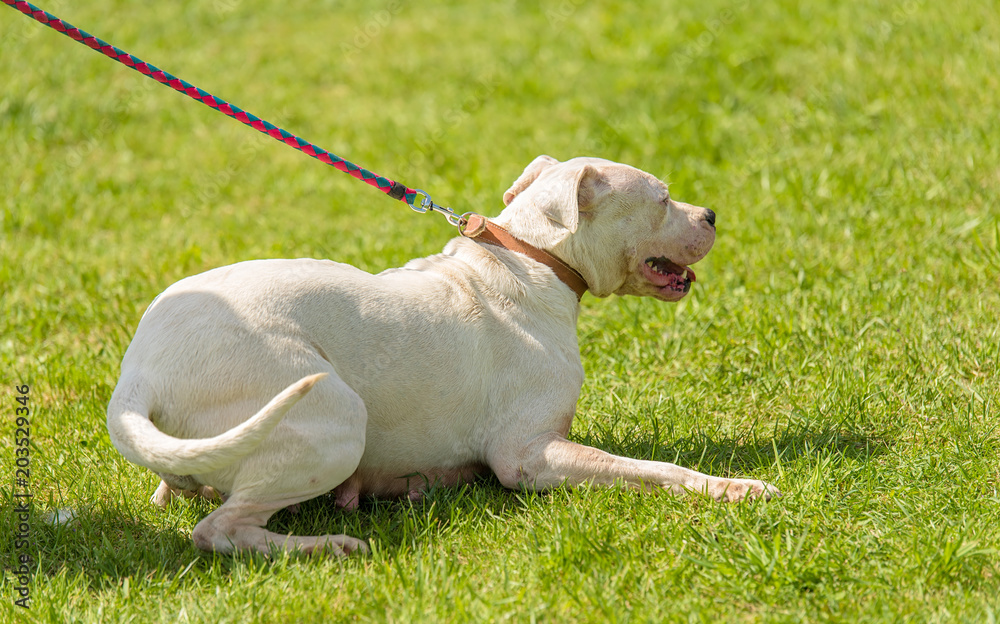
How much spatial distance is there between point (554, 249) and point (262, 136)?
6026 mm

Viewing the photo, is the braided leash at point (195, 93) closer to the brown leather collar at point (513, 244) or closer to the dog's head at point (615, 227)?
the brown leather collar at point (513, 244)

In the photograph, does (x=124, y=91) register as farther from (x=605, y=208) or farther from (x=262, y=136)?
(x=605, y=208)

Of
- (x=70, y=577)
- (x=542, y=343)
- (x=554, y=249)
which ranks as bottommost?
(x=70, y=577)

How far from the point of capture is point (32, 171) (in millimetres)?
8398

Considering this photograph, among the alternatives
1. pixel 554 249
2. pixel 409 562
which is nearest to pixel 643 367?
pixel 554 249

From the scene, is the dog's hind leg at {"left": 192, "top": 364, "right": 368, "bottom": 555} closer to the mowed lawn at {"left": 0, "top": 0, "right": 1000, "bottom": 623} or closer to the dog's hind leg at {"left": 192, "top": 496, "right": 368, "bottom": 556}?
the dog's hind leg at {"left": 192, "top": 496, "right": 368, "bottom": 556}

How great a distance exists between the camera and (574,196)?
3.83m

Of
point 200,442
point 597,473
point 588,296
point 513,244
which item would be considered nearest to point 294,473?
point 200,442

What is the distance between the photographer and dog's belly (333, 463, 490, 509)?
3.73m

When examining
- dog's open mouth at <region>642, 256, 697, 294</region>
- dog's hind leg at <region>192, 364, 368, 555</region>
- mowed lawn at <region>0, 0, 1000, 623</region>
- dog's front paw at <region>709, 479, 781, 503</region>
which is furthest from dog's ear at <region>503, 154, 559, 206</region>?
dog's front paw at <region>709, 479, 781, 503</region>

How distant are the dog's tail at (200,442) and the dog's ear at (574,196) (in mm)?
1308

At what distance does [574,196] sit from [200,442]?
68.2 inches

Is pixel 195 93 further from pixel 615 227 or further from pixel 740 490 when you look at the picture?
pixel 740 490

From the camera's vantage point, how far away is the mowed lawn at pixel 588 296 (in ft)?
10.2
